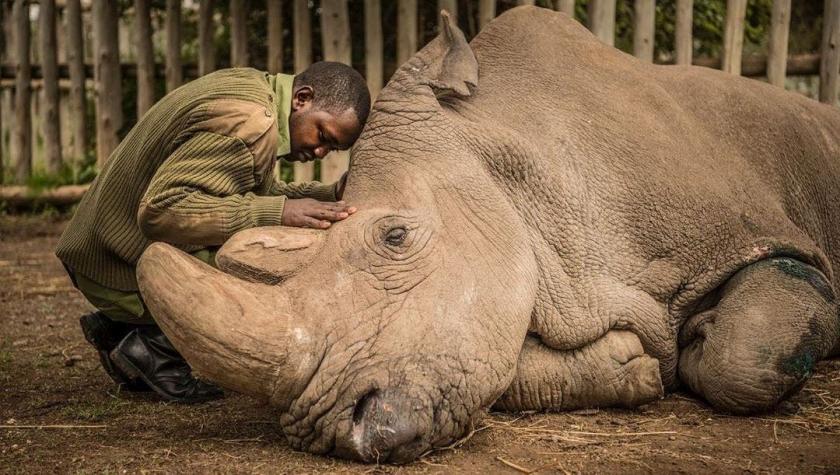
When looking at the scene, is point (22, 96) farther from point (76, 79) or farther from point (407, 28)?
point (407, 28)

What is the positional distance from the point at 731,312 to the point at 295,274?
1.56m

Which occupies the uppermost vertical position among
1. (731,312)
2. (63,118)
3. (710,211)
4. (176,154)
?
(176,154)

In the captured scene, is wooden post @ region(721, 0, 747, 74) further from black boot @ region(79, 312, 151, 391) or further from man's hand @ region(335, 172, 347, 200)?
black boot @ region(79, 312, 151, 391)

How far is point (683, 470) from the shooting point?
10.3 feet

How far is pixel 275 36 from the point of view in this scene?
8383 millimetres

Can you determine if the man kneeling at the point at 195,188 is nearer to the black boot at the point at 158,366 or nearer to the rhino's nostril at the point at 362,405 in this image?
the black boot at the point at 158,366

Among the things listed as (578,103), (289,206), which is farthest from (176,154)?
(578,103)

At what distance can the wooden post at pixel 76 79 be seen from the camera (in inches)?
370

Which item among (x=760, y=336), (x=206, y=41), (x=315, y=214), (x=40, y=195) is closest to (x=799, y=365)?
(x=760, y=336)

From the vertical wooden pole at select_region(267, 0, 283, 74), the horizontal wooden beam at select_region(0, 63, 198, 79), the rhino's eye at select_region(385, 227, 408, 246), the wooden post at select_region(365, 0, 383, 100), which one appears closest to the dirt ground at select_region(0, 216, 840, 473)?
the rhino's eye at select_region(385, 227, 408, 246)

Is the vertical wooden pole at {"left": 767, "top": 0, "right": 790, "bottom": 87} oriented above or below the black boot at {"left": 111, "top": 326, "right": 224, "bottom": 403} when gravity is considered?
above

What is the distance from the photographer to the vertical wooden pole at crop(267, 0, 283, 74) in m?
8.34

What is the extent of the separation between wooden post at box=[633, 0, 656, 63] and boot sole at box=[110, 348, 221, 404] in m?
4.49

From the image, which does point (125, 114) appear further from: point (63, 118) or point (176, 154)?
point (176, 154)
